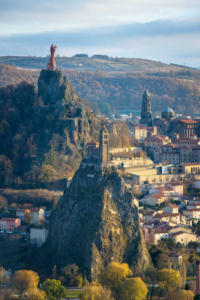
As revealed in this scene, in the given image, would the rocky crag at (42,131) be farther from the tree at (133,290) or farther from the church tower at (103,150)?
the tree at (133,290)

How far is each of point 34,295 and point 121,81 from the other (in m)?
126

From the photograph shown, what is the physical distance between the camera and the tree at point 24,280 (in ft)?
153

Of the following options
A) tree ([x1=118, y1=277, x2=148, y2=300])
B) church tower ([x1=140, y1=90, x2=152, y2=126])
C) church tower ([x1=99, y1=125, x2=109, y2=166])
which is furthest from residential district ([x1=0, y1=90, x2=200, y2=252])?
tree ([x1=118, y1=277, x2=148, y2=300])

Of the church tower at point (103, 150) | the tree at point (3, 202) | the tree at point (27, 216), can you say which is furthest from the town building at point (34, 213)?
the church tower at point (103, 150)

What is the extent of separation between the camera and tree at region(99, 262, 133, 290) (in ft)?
154

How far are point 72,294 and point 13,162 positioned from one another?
25324mm

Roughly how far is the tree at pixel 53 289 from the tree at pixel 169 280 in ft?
17.4

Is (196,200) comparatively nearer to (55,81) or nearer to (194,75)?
(55,81)

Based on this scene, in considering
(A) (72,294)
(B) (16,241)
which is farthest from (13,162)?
(A) (72,294)

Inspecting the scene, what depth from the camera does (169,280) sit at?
46875 mm

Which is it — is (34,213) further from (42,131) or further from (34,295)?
(34,295)

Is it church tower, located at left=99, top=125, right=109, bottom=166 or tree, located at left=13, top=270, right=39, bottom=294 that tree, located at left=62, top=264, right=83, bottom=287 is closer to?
tree, located at left=13, top=270, right=39, bottom=294

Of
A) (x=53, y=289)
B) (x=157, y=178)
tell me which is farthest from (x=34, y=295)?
(x=157, y=178)

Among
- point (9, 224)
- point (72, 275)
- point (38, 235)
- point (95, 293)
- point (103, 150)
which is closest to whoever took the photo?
point (95, 293)
